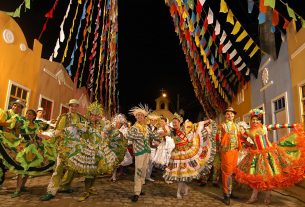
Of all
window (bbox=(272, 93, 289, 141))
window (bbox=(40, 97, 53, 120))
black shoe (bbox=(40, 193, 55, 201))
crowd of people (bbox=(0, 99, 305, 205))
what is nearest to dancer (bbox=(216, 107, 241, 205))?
crowd of people (bbox=(0, 99, 305, 205))

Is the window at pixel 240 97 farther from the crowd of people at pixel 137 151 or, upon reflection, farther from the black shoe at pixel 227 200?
the black shoe at pixel 227 200

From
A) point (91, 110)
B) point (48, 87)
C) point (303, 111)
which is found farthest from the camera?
point (48, 87)

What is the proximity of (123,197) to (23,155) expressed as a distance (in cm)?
228

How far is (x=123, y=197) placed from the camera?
538 cm

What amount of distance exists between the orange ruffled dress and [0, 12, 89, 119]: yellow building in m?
8.08

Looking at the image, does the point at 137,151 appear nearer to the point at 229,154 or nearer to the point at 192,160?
the point at 192,160

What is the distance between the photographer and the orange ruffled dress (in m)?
4.89

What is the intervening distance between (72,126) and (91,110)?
54 cm

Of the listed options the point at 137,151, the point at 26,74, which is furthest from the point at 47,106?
the point at 137,151

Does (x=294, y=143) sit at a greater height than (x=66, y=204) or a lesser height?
greater

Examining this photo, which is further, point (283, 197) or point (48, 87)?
point (48, 87)

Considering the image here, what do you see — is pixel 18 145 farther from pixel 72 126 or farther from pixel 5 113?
pixel 72 126

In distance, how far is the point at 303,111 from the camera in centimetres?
823

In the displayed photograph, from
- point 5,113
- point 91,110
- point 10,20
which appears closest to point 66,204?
point 91,110
